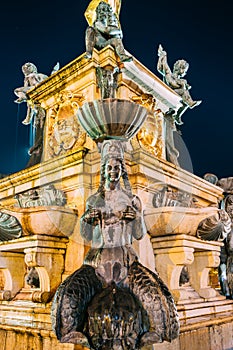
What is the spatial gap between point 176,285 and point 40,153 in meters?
3.43

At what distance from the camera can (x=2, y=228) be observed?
3.92 meters

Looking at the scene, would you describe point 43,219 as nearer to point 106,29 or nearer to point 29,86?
point 106,29

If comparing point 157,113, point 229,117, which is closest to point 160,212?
point 157,113

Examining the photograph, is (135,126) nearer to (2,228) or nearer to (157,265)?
(157,265)

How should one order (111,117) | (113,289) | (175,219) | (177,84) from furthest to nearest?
(177,84), (175,219), (111,117), (113,289)

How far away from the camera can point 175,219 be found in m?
3.73

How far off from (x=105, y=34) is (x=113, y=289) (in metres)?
4.33

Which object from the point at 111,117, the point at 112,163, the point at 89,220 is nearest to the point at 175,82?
the point at 111,117

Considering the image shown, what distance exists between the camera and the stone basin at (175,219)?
147 inches

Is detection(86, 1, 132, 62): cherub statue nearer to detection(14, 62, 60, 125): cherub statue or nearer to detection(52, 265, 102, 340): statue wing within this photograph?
detection(14, 62, 60, 125): cherub statue

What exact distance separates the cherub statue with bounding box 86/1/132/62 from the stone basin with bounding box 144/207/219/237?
2.60m

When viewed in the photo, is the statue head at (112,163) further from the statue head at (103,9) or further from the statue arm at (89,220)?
the statue head at (103,9)

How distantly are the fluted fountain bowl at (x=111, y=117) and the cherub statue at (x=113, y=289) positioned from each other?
32 centimetres

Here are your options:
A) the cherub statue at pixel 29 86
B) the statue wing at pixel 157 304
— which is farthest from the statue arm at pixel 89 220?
the cherub statue at pixel 29 86
